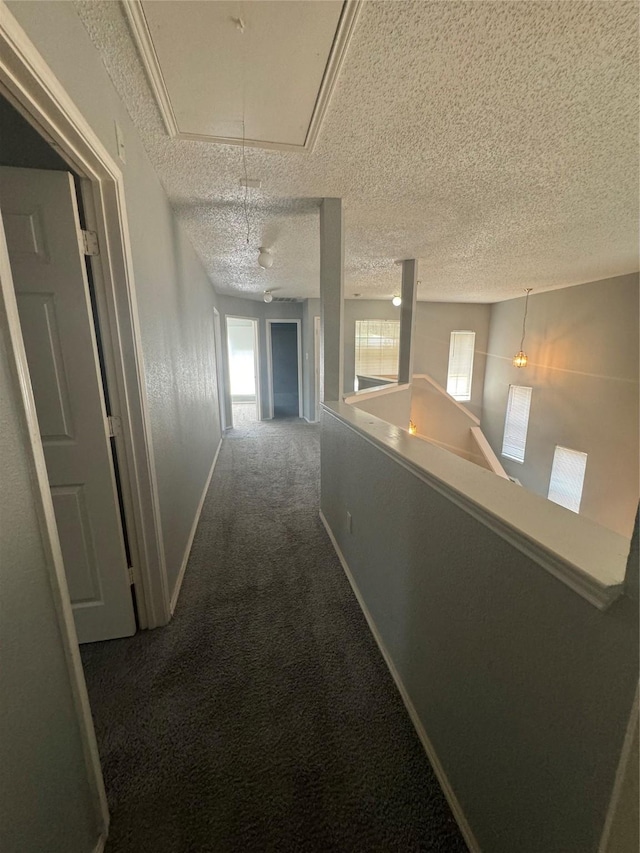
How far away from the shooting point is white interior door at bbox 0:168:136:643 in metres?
1.23

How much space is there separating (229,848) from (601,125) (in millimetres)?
3097

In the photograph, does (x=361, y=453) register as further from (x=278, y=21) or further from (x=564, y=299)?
(x=564, y=299)

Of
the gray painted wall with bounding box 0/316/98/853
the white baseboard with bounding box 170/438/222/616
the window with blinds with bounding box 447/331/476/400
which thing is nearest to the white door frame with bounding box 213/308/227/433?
the white baseboard with bounding box 170/438/222/616

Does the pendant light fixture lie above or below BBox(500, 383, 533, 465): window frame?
above

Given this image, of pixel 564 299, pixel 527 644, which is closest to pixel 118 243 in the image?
pixel 527 644

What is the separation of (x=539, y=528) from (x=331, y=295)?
219 cm

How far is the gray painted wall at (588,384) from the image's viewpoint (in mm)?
4676

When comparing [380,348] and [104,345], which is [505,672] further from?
[380,348]

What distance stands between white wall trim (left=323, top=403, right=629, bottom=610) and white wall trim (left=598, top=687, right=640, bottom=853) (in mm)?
141

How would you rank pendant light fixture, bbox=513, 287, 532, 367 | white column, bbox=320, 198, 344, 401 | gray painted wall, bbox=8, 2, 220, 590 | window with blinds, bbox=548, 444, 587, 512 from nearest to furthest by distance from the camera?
gray painted wall, bbox=8, 2, 220, 590
white column, bbox=320, 198, 344, 401
window with blinds, bbox=548, 444, 587, 512
pendant light fixture, bbox=513, 287, 532, 367

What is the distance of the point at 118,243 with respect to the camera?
52.1 inches

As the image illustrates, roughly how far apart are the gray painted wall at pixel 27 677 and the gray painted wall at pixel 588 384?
5241 mm

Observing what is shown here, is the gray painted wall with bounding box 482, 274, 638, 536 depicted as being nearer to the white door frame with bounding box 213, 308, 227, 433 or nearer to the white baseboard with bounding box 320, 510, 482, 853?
the white baseboard with bounding box 320, 510, 482, 853

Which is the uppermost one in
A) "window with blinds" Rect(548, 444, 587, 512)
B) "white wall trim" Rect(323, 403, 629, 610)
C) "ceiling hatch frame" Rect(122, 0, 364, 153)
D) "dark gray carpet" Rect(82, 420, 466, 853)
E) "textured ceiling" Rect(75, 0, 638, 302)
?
"textured ceiling" Rect(75, 0, 638, 302)
